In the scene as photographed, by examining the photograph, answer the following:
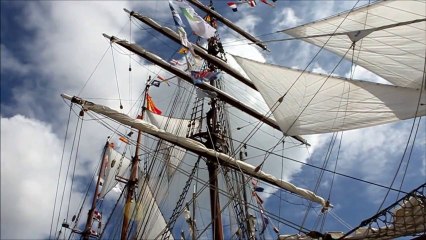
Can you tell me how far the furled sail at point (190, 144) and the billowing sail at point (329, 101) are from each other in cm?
213

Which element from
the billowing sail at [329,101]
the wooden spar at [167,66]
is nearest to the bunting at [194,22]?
the billowing sail at [329,101]

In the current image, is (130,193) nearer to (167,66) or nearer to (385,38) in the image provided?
(167,66)

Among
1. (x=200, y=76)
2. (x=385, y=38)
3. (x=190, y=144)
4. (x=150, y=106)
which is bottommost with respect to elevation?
(x=385, y=38)

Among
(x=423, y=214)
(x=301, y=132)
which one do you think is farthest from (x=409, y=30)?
(x=423, y=214)

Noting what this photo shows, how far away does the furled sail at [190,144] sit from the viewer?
13750 millimetres

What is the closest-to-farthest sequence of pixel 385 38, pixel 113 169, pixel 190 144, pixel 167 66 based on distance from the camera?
pixel 385 38 → pixel 190 144 → pixel 167 66 → pixel 113 169

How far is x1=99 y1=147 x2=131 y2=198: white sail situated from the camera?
2525 cm

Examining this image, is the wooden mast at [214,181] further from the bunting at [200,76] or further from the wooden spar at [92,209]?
the wooden spar at [92,209]

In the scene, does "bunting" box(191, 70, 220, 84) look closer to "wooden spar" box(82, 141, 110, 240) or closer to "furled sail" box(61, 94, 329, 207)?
"furled sail" box(61, 94, 329, 207)

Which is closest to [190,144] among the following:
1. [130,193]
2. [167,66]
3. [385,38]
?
[167,66]

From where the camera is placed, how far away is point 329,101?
11.3 m

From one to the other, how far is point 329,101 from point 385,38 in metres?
2.00

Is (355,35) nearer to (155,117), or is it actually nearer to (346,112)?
(346,112)

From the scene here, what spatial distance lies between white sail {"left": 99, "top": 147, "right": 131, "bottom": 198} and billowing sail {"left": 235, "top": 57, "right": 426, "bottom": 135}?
1464 cm
